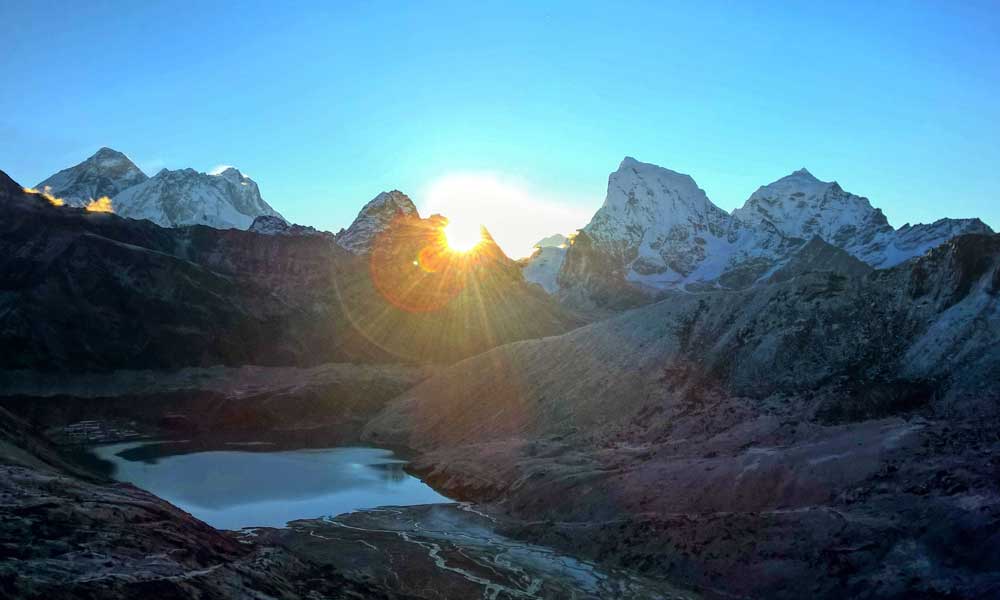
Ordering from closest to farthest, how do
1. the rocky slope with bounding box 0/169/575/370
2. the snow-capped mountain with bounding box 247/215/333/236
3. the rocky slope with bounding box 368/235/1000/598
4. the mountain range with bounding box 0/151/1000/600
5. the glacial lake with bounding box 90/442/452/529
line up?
1. the mountain range with bounding box 0/151/1000/600
2. the rocky slope with bounding box 368/235/1000/598
3. the glacial lake with bounding box 90/442/452/529
4. the rocky slope with bounding box 0/169/575/370
5. the snow-capped mountain with bounding box 247/215/333/236

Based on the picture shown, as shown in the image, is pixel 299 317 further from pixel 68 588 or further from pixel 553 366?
pixel 68 588

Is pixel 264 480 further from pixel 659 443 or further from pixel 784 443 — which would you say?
pixel 784 443

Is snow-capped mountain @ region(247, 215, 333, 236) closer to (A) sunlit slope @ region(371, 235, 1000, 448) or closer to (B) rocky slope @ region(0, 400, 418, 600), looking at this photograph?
(A) sunlit slope @ region(371, 235, 1000, 448)

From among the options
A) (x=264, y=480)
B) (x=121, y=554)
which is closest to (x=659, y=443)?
(x=264, y=480)

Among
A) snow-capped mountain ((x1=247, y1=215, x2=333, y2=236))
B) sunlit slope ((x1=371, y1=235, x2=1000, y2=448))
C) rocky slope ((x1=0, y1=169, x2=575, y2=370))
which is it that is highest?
snow-capped mountain ((x1=247, y1=215, x2=333, y2=236))

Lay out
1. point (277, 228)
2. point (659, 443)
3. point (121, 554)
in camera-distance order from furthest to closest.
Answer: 1. point (277, 228)
2. point (659, 443)
3. point (121, 554)

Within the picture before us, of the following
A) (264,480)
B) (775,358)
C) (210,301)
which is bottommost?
(264,480)

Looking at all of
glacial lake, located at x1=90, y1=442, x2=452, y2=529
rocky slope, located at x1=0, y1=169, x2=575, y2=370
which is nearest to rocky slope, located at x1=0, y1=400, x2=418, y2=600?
glacial lake, located at x1=90, y1=442, x2=452, y2=529

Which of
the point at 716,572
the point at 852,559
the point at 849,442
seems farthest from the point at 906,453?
the point at 716,572
